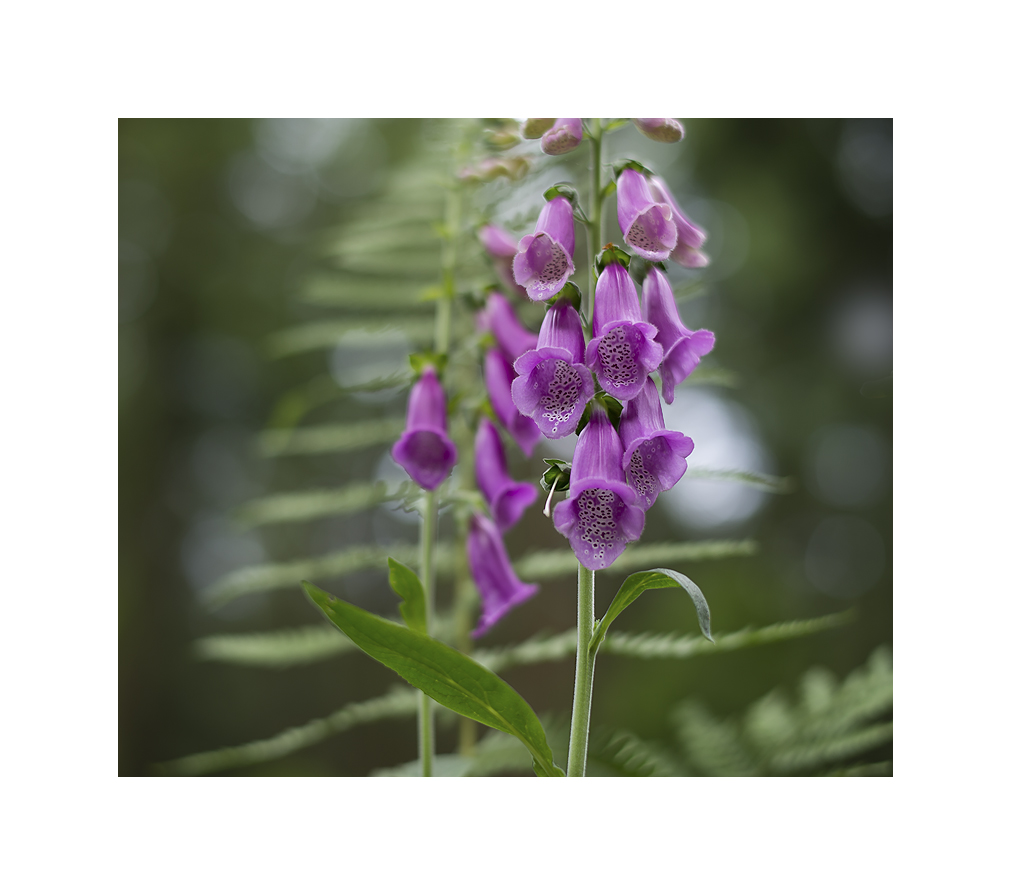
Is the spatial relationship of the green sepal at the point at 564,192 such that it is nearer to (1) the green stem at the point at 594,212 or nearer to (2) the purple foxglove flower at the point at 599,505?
(1) the green stem at the point at 594,212

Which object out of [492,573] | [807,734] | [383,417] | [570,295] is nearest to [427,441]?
[492,573]

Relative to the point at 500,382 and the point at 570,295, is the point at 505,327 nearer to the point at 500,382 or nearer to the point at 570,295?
the point at 500,382

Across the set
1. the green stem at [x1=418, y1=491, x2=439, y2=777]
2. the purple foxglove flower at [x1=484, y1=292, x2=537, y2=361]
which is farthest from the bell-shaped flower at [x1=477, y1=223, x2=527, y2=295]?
the green stem at [x1=418, y1=491, x2=439, y2=777]

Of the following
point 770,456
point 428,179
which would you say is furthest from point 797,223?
point 428,179

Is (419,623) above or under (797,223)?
under

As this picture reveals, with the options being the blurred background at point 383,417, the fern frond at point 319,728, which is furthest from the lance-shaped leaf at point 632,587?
the blurred background at point 383,417
